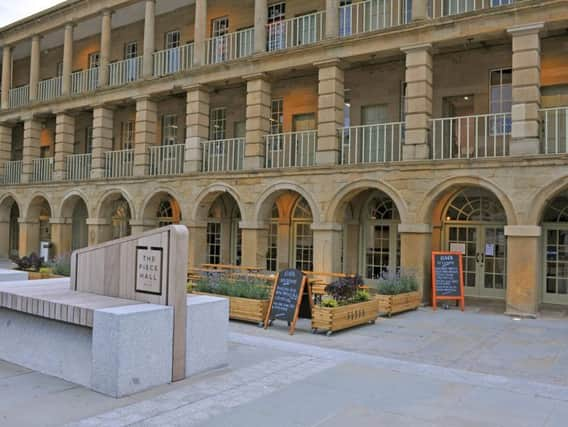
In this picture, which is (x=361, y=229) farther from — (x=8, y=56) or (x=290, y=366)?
(x=8, y=56)

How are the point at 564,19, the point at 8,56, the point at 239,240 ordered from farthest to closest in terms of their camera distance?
the point at 8,56
the point at 239,240
the point at 564,19

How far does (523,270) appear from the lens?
12.9 meters

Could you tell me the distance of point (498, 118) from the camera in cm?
1576

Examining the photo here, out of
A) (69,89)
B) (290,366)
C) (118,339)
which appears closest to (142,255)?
(118,339)

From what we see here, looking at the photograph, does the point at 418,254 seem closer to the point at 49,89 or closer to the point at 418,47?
the point at 418,47

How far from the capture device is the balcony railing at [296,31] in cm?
1758

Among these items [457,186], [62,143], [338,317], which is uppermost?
[62,143]

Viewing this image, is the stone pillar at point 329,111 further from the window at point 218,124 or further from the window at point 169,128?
the window at point 169,128

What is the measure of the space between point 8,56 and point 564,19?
967 inches

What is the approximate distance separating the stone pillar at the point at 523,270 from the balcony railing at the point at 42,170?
19905mm

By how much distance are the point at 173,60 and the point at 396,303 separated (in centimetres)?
1330

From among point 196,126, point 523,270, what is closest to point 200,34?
point 196,126

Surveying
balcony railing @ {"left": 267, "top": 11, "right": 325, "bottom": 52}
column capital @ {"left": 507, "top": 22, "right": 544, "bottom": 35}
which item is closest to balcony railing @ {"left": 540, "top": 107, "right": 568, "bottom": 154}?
column capital @ {"left": 507, "top": 22, "right": 544, "bottom": 35}

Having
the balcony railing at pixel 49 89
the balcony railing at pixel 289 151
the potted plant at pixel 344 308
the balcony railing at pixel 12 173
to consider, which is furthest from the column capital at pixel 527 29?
the balcony railing at pixel 12 173
